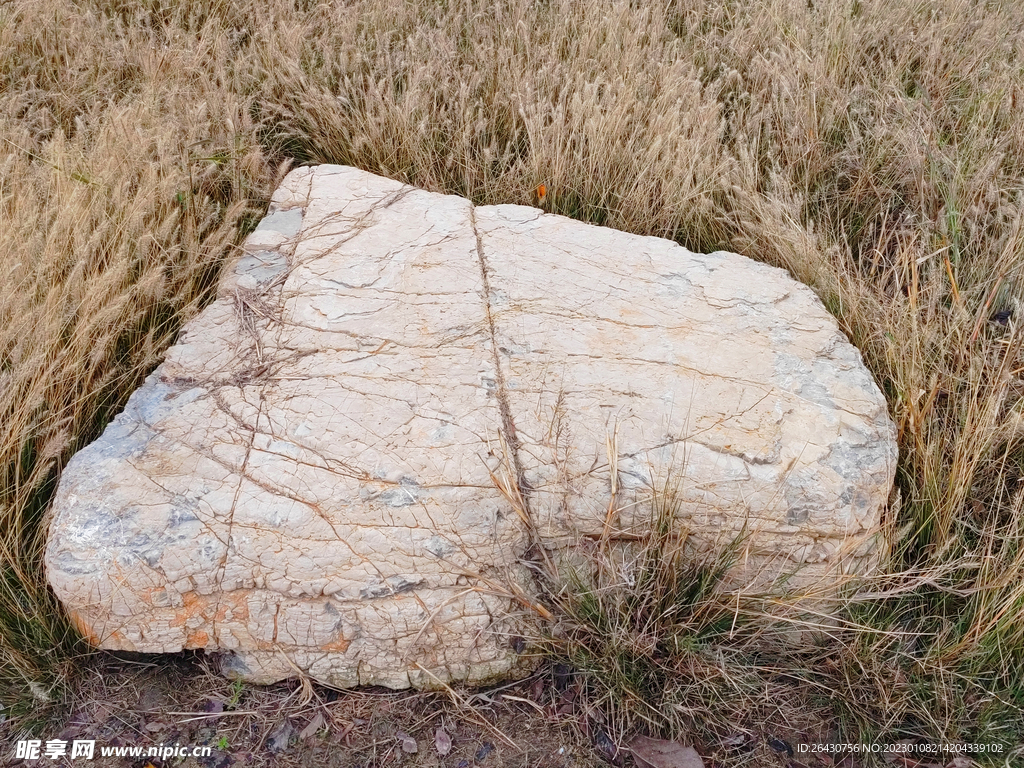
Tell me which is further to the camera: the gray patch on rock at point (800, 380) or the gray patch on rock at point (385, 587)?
the gray patch on rock at point (800, 380)

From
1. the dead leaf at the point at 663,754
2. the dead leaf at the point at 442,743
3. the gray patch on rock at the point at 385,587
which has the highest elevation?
the gray patch on rock at the point at 385,587

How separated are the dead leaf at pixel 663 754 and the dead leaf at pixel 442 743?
1.59ft

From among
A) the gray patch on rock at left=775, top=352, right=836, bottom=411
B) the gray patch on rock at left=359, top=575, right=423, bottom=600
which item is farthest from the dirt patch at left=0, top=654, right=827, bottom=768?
the gray patch on rock at left=775, top=352, right=836, bottom=411

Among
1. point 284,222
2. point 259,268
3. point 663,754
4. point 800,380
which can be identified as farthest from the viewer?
point 284,222

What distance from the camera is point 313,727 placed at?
2.20 m

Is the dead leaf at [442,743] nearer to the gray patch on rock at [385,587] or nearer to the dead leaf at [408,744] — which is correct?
the dead leaf at [408,744]

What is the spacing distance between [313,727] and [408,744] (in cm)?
26

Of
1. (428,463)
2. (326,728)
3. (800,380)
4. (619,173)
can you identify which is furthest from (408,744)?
(619,173)

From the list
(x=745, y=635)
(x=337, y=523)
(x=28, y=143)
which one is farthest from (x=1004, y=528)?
(x=28, y=143)

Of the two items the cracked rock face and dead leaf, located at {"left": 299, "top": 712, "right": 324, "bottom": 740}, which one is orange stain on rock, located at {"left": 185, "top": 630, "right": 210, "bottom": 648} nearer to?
the cracked rock face

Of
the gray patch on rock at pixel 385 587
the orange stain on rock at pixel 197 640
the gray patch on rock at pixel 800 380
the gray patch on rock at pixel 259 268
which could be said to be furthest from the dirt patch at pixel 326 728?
the gray patch on rock at pixel 259 268

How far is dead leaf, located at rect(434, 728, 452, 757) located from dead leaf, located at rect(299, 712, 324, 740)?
1.03 feet

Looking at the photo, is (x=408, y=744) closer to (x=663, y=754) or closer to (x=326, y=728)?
(x=326, y=728)

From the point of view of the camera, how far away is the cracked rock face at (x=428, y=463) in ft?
7.04
